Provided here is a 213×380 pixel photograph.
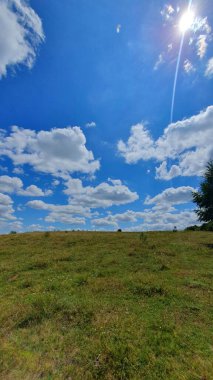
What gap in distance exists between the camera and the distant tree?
114 ft

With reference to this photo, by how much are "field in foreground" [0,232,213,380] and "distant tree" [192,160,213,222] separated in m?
19.5

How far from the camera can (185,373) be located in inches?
234

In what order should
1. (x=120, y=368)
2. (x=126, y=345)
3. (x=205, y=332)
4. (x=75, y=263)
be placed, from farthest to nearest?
(x=75, y=263) < (x=205, y=332) < (x=126, y=345) < (x=120, y=368)

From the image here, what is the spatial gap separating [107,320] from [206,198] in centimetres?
2945

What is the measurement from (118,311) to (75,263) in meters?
7.94

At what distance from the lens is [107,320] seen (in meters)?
8.67

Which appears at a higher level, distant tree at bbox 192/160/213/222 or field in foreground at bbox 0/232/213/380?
distant tree at bbox 192/160/213/222

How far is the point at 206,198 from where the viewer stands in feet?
114

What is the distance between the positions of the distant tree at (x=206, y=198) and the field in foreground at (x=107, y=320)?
1955 centimetres

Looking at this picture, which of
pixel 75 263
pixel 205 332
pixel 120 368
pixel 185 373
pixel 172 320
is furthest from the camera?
pixel 75 263

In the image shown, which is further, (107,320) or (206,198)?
(206,198)

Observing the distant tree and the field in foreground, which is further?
the distant tree

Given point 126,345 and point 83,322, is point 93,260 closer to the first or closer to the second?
Result: point 83,322

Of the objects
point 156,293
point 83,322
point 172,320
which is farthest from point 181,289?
point 83,322
